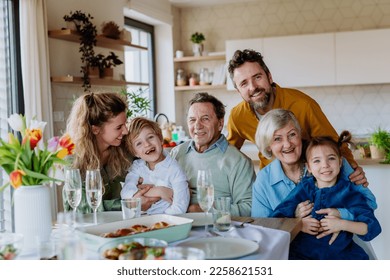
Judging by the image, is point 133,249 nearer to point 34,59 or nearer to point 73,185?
point 73,185

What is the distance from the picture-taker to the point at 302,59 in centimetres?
563

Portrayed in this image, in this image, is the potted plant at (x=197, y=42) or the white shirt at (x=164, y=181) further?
the potted plant at (x=197, y=42)

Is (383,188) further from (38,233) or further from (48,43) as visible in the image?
(48,43)

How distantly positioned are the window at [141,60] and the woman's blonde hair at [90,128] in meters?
3.49

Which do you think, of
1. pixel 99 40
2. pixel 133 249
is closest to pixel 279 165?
pixel 133 249

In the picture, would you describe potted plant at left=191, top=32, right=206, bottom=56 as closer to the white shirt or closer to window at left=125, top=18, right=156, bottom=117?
window at left=125, top=18, right=156, bottom=117

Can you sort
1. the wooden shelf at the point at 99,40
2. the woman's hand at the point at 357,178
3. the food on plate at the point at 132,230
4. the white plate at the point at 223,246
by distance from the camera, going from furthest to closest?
the wooden shelf at the point at 99,40 → the woman's hand at the point at 357,178 → the food on plate at the point at 132,230 → the white plate at the point at 223,246

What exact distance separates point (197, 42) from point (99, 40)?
6.32 feet

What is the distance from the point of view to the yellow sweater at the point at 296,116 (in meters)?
2.62

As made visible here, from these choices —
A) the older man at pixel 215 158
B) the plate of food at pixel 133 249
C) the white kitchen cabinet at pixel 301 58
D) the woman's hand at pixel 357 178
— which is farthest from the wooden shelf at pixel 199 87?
the plate of food at pixel 133 249

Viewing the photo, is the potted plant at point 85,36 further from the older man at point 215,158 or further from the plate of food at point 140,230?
the plate of food at point 140,230

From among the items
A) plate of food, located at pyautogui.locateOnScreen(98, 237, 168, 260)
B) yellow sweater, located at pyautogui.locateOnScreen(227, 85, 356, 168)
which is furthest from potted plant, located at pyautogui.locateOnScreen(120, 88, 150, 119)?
plate of food, located at pyautogui.locateOnScreen(98, 237, 168, 260)

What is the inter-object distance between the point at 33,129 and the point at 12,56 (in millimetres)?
2494

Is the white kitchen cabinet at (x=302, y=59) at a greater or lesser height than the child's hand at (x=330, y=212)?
greater
